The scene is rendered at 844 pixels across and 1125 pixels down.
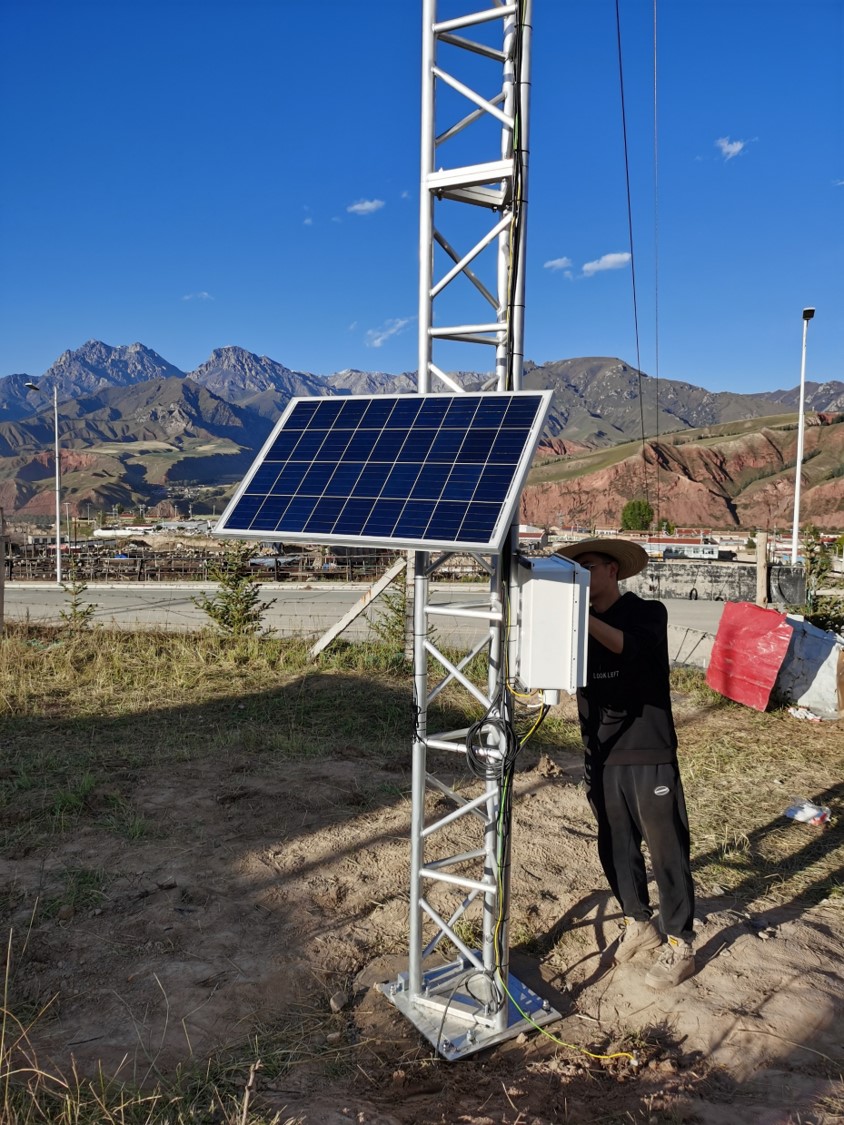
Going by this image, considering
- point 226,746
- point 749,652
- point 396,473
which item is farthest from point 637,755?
point 749,652

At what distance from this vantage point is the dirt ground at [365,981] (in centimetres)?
344

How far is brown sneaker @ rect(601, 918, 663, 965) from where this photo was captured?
4.29 m

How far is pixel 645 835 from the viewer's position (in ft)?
13.5

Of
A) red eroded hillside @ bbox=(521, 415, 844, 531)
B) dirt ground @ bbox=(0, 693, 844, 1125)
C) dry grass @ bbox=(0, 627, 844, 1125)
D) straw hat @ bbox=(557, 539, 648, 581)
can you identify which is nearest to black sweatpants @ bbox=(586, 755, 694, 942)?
dirt ground @ bbox=(0, 693, 844, 1125)

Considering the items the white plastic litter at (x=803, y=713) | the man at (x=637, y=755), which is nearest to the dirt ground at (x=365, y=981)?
the man at (x=637, y=755)

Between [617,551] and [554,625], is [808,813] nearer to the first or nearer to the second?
[617,551]

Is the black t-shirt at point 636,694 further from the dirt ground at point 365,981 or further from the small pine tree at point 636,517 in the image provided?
the small pine tree at point 636,517

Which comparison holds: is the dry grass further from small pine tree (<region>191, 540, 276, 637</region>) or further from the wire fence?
the wire fence

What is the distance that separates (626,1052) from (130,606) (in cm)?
2167

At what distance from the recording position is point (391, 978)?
4.41 metres

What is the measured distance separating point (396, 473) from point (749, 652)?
7.81 meters

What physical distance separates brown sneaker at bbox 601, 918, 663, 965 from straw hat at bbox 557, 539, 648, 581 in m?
1.89

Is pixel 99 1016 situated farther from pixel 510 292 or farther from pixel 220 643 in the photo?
pixel 220 643

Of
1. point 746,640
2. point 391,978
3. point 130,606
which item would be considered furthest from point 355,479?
point 130,606
